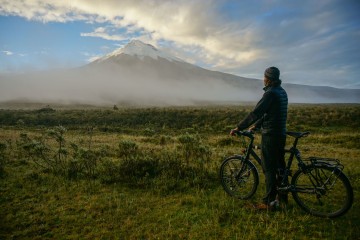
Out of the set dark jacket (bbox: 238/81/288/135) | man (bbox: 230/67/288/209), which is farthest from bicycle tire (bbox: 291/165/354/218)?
dark jacket (bbox: 238/81/288/135)

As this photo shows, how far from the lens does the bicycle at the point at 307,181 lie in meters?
5.96

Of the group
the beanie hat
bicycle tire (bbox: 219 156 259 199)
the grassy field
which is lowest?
the grassy field

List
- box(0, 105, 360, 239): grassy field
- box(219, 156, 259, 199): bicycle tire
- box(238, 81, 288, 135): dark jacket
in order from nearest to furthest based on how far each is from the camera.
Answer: box(0, 105, 360, 239): grassy field → box(238, 81, 288, 135): dark jacket → box(219, 156, 259, 199): bicycle tire

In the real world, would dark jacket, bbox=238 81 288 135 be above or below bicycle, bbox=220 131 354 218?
above

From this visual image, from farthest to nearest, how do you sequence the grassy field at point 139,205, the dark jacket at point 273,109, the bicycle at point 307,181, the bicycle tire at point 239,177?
the bicycle tire at point 239,177 → the dark jacket at point 273,109 → the bicycle at point 307,181 → the grassy field at point 139,205

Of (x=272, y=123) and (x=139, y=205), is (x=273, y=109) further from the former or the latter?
(x=139, y=205)

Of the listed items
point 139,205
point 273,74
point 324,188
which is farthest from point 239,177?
point 273,74

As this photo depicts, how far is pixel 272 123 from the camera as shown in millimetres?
6430

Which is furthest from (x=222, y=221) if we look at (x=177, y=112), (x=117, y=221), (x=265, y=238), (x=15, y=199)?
(x=177, y=112)

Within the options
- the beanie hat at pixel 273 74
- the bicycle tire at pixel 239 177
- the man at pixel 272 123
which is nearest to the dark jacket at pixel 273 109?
the man at pixel 272 123

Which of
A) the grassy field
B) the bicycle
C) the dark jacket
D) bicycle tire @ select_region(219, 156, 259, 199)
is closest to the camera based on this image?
the grassy field

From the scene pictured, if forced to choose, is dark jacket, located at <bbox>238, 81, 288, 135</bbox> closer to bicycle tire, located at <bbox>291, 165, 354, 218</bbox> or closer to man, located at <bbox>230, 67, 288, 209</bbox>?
man, located at <bbox>230, 67, 288, 209</bbox>

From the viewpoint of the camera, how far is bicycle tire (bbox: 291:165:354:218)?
5.86 metres

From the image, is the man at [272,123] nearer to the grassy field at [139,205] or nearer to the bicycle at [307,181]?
the bicycle at [307,181]
